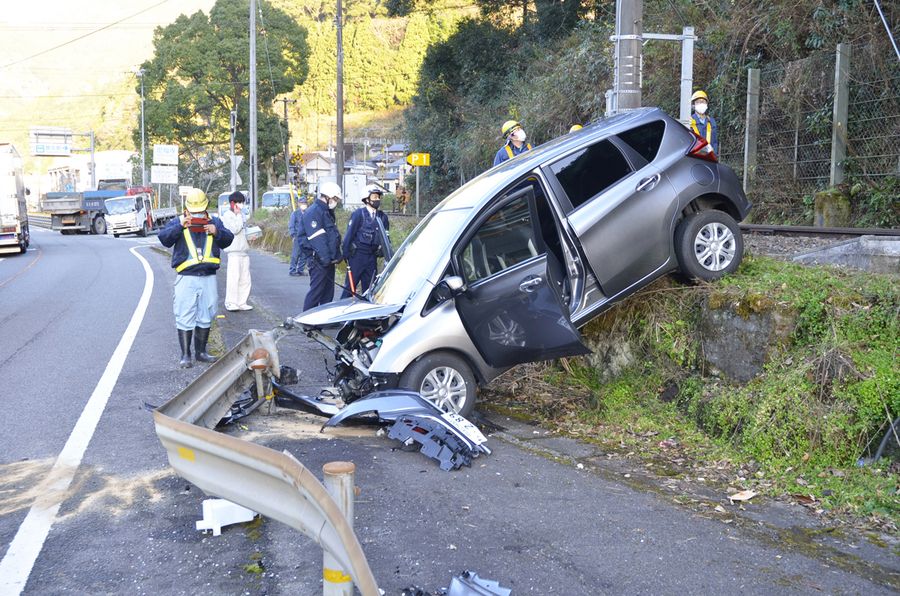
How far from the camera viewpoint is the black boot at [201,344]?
9047 millimetres

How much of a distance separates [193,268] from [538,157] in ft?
12.7

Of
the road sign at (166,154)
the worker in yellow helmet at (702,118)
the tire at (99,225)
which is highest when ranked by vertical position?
the road sign at (166,154)

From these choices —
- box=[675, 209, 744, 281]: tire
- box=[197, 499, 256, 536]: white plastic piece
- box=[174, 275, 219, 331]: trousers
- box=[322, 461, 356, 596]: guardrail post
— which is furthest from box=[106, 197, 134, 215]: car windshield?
→ box=[322, 461, 356, 596]: guardrail post

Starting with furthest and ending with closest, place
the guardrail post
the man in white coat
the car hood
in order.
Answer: the man in white coat, the car hood, the guardrail post

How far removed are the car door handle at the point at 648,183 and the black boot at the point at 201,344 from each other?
4.75 metres

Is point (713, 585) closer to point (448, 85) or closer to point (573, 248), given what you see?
point (573, 248)

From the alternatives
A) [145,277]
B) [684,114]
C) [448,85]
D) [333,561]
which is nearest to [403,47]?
[448,85]

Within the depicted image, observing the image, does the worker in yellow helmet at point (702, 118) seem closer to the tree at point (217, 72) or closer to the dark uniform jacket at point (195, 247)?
the dark uniform jacket at point (195, 247)

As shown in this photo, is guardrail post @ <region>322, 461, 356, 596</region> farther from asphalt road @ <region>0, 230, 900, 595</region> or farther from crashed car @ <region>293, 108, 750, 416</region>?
crashed car @ <region>293, 108, 750, 416</region>

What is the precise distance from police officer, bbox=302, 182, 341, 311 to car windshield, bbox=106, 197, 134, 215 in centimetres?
3676

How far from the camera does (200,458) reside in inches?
143

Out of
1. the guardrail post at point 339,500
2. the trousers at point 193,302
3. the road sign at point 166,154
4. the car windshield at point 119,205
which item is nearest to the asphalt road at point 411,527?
the guardrail post at point 339,500

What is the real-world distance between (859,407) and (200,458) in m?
4.27

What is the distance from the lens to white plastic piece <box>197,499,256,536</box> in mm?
4594
